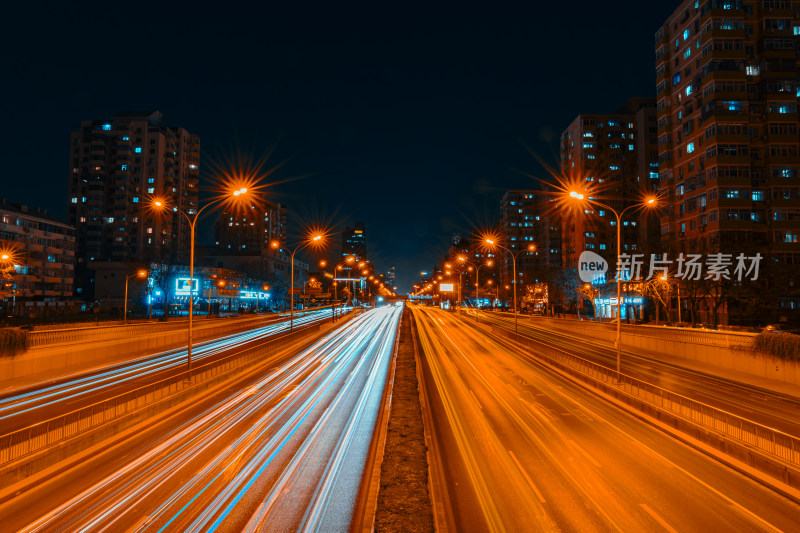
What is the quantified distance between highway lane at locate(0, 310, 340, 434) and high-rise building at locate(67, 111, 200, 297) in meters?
99.4

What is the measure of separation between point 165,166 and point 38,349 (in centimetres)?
11904

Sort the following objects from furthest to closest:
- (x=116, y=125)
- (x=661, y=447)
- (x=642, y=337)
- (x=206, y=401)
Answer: (x=116, y=125), (x=642, y=337), (x=206, y=401), (x=661, y=447)

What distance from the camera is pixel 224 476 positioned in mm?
11438

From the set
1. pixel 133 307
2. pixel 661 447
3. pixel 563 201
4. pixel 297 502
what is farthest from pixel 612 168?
pixel 297 502

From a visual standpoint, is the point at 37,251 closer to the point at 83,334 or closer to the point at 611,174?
the point at 83,334

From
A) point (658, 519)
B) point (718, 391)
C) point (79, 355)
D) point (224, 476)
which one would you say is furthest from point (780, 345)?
point (79, 355)

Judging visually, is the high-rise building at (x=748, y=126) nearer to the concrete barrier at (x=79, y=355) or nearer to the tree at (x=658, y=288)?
the tree at (x=658, y=288)

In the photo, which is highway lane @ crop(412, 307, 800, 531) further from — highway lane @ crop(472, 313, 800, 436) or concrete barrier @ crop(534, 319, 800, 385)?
concrete barrier @ crop(534, 319, 800, 385)

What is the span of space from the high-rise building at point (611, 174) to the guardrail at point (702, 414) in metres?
95.7

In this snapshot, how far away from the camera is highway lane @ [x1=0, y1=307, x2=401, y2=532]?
9.20m

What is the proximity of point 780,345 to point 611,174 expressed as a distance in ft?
334

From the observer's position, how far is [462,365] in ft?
104

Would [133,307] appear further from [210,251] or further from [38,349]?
[210,251]

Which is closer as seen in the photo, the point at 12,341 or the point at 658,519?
the point at 658,519
